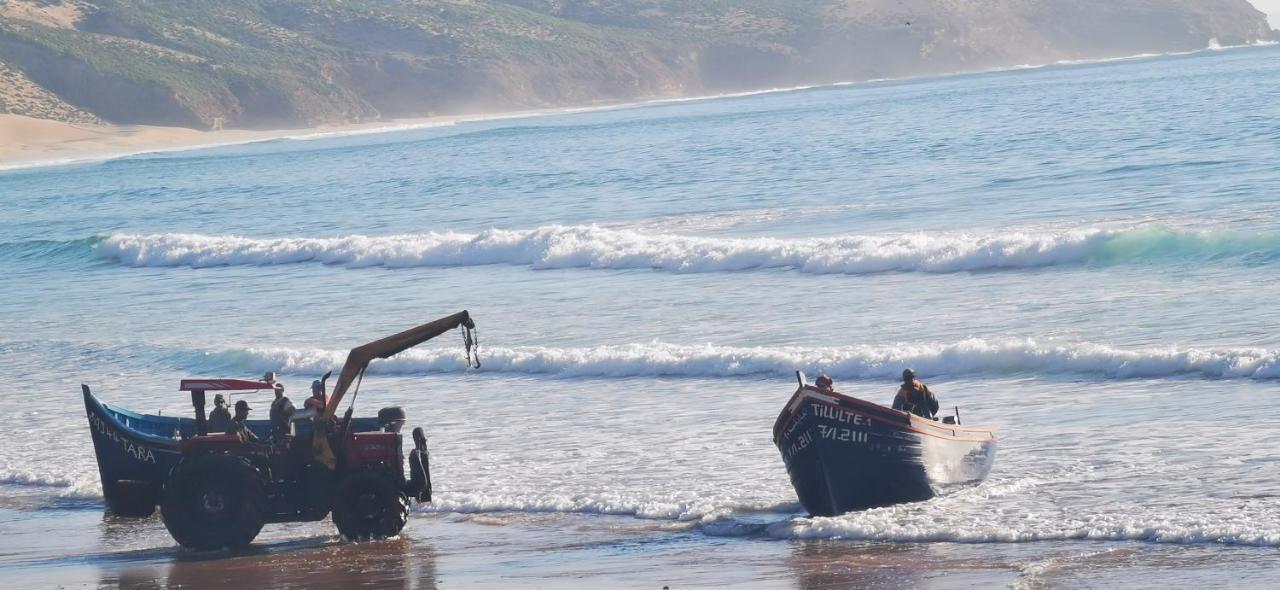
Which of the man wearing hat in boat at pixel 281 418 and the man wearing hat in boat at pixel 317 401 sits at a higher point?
the man wearing hat in boat at pixel 317 401

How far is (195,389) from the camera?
1464 cm

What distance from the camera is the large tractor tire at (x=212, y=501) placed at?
13.8m

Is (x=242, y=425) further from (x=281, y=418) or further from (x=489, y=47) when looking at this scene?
(x=489, y=47)

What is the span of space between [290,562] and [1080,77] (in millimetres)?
107418

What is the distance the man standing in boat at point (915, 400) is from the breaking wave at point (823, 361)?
5.25 meters

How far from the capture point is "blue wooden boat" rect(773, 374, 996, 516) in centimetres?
1328

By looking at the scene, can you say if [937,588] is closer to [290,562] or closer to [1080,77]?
[290,562]

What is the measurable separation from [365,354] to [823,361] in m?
8.40

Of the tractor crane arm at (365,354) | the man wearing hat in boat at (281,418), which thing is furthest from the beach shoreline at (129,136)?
the tractor crane arm at (365,354)

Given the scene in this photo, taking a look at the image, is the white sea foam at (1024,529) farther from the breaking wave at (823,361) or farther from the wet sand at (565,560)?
the breaking wave at (823,361)

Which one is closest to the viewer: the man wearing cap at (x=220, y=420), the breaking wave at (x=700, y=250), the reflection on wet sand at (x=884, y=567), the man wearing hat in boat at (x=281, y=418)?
the reflection on wet sand at (x=884, y=567)

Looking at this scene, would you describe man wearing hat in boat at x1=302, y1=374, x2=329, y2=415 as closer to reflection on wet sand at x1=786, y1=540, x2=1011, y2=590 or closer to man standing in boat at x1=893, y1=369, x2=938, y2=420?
reflection on wet sand at x1=786, y1=540, x2=1011, y2=590

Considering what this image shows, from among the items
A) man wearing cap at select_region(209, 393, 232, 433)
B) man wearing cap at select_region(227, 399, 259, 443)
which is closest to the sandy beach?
man wearing cap at select_region(209, 393, 232, 433)

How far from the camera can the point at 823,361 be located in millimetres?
20766
